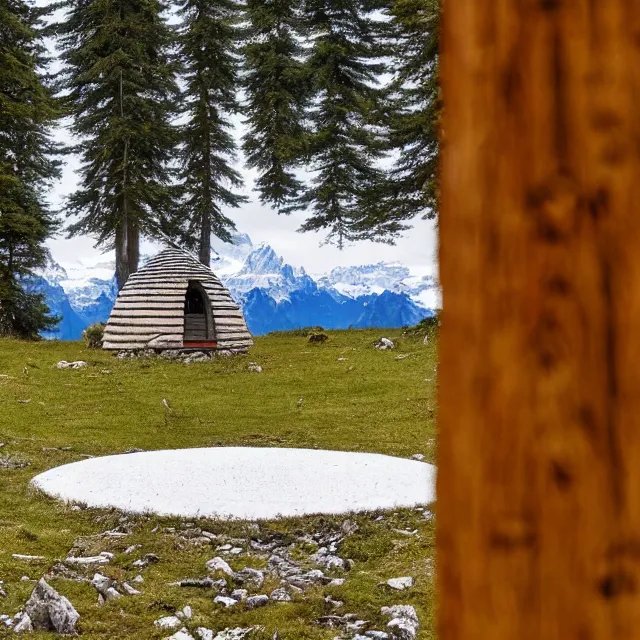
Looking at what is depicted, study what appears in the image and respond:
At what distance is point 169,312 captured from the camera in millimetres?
15781

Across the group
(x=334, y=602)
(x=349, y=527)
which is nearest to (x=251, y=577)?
(x=334, y=602)

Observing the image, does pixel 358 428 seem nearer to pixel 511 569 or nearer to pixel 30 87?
pixel 511 569

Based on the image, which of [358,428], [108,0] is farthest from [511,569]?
[108,0]

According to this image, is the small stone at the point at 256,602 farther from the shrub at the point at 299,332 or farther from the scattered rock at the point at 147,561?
the shrub at the point at 299,332

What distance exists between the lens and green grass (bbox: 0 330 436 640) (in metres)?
3.85

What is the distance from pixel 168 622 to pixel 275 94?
24.6m

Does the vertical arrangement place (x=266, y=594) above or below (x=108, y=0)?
below

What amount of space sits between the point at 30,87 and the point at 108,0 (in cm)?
588

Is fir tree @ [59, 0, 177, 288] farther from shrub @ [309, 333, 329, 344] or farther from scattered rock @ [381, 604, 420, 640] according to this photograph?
scattered rock @ [381, 604, 420, 640]

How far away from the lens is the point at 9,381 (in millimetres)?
12547

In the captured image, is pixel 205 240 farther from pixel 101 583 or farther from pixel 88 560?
pixel 101 583

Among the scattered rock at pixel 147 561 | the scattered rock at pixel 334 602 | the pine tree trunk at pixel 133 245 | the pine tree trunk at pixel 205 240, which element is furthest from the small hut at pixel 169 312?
the scattered rock at pixel 334 602

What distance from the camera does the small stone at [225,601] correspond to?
3813 millimetres

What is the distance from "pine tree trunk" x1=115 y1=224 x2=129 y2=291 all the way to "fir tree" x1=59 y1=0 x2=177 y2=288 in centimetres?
3
